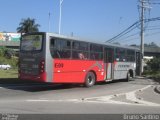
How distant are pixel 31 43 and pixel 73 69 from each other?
9.57 feet

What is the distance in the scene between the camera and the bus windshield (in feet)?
66.1

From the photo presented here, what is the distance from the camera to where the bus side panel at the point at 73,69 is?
811 inches

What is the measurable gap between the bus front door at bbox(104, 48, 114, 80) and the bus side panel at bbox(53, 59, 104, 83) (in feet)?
3.64

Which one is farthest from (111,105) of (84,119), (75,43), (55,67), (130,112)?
(75,43)

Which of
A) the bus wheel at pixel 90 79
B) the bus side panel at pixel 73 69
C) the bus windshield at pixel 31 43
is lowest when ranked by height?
the bus wheel at pixel 90 79

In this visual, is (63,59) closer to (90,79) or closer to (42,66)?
(42,66)

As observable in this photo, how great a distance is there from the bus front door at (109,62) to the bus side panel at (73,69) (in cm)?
111

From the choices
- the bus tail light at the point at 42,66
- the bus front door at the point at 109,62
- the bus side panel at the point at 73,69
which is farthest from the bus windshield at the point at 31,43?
the bus front door at the point at 109,62

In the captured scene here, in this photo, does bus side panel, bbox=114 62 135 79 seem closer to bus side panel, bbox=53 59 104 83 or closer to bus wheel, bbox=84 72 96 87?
bus side panel, bbox=53 59 104 83

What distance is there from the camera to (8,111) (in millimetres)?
12406

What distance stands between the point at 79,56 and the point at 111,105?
7.87 meters

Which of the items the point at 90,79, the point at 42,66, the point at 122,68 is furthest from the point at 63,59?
the point at 122,68

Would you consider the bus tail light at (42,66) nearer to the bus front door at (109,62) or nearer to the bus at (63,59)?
the bus at (63,59)

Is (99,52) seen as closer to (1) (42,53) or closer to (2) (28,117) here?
(1) (42,53)
